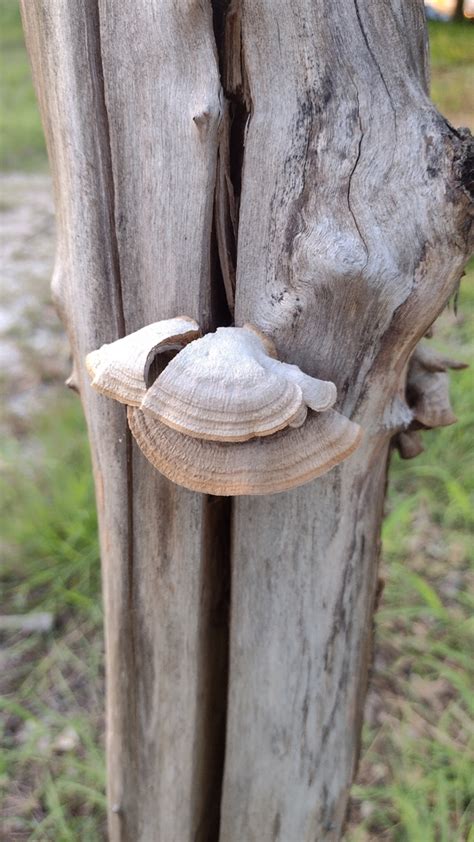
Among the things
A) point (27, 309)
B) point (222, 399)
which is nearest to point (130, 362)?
point (222, 399)

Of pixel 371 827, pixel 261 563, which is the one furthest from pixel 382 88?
pixel 371 827

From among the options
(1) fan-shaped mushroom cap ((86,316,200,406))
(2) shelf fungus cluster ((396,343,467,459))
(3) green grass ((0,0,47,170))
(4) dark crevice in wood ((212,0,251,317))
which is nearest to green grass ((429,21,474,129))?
(3) green grass ((0,0,47,170))

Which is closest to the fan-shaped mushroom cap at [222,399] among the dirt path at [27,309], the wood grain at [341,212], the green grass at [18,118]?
the wood grain at [341,212]

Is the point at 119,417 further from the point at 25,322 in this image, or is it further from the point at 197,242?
the point at 25,322

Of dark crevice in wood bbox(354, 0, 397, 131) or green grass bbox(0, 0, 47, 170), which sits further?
green grass bbox(0, 0, 47, 170)

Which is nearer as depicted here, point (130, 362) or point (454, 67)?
point (130, 362)

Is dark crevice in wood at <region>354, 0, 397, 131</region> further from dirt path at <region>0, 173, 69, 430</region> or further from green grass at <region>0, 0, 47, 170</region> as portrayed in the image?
green grass at <region>0, 0, 47, 170</region>

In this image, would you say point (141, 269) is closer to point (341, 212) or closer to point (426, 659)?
point (341, 212)

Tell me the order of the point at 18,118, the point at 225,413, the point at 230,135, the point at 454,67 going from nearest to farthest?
the point at 225,413 → the point at 230,135 → the point at 454,67 → the point at 18,118
